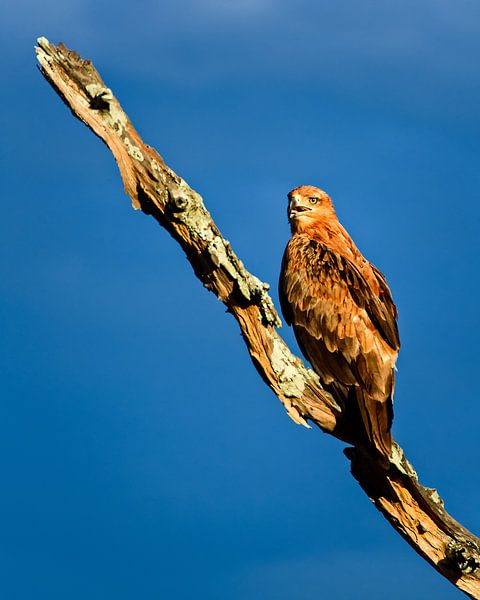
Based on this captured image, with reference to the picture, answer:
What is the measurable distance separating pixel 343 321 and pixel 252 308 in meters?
1.31

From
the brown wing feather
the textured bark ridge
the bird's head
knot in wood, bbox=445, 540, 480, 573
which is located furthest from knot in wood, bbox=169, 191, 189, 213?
knot in wood, bbox=445, 540, 480, 573

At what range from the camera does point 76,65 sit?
7000mm

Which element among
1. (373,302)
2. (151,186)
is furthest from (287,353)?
(151,186)

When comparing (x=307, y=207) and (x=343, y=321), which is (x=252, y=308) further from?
(x=307, y=207)

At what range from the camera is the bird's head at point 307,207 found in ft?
29.2

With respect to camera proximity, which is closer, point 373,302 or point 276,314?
point 276,314

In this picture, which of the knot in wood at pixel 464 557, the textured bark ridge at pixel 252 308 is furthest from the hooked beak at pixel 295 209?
the knot in wood at pixel 464 557

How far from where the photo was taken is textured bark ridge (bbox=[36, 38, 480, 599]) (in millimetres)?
6754

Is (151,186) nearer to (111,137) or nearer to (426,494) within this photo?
(111,137)

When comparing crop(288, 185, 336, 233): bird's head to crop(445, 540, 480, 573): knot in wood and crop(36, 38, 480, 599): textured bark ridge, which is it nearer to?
crop(36, 38, 480, 599): textured bark ridge

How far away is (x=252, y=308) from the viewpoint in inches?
271

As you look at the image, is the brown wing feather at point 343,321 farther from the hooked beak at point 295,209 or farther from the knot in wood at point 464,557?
the knot in wood at point 464,557

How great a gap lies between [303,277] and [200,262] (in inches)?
60.0

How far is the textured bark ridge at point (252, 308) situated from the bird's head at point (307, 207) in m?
2.25
